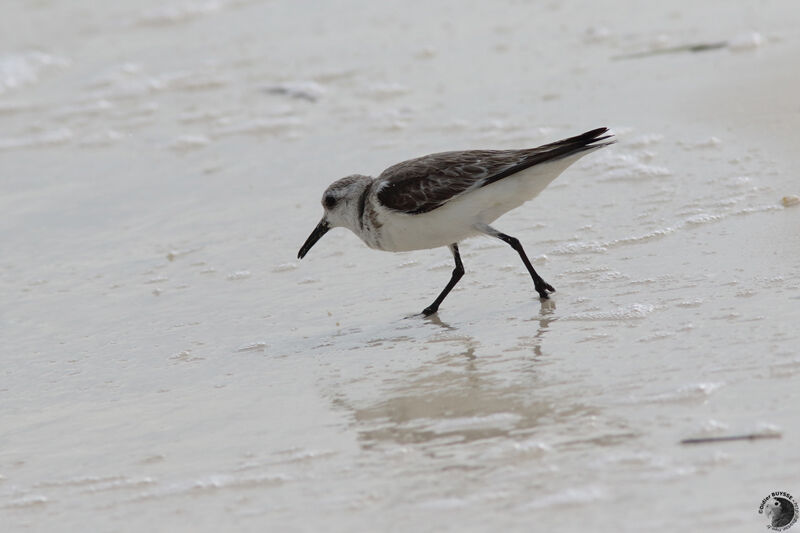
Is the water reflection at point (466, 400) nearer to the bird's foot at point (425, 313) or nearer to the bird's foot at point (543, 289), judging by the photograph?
the bird's foot at point (543, 289)

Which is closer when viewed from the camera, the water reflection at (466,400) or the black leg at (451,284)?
the water reflection at (466,400)

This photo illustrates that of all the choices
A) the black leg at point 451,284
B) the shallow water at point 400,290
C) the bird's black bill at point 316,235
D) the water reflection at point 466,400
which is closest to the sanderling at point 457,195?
the black leg at point 451,284

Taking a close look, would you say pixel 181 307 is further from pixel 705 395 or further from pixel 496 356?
pixel 705 395

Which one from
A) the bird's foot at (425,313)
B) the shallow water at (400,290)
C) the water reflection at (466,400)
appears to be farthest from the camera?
the bird's foot at (425,313)

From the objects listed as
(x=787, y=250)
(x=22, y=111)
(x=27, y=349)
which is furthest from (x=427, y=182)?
(x=22, y=111)

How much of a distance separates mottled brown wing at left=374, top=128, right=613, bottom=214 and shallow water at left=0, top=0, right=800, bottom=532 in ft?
1.98

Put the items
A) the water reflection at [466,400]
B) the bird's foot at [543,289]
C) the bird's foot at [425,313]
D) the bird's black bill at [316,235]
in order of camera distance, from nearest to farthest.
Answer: the water reflection at [466,400] < the bird's foot at [543,289] < the bird's foot at [425,313] < the bird's black bill at [316,235]

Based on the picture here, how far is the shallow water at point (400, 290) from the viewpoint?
4438 mm

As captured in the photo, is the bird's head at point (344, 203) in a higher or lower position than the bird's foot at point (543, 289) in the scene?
higher

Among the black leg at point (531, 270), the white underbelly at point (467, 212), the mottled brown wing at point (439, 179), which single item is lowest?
the black leg at point (531, 270)

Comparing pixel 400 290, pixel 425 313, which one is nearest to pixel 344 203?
pixel 400 290

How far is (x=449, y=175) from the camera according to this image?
6715 mm

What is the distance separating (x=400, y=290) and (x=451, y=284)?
0.45 metres

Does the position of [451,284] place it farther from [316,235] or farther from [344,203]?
[316,235]
